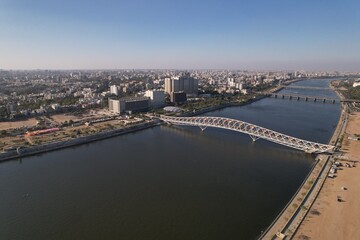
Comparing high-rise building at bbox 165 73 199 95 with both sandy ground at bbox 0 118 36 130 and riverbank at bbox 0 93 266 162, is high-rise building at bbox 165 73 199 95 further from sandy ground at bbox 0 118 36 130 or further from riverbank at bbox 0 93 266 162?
sandy ground at bbox 0 118 36 130

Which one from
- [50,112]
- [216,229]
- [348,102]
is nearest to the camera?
[216,229]

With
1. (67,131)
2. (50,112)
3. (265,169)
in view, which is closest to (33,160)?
(67,131)

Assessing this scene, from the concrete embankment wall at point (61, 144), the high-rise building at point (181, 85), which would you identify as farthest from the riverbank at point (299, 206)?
the high-rise building at point (181, 85)

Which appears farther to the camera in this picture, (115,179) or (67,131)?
(67,131)

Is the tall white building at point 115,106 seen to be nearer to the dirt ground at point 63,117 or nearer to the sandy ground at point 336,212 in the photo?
the dirt ground at point 63,117

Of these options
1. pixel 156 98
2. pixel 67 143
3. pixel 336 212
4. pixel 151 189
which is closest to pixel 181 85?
pixel 156 98

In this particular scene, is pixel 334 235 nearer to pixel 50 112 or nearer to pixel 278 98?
pixel 50 112

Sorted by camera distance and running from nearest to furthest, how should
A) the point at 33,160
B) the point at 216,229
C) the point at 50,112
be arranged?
1. the point at 216,229
2. the point at 33,160
3. the point at 50,112
